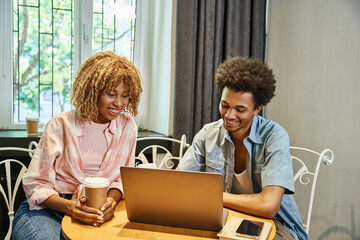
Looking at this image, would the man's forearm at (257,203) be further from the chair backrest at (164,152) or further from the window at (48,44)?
the window at (48,44)

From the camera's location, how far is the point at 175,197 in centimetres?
112

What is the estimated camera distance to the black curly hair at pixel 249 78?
1550mm

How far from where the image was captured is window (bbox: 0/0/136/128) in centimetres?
263

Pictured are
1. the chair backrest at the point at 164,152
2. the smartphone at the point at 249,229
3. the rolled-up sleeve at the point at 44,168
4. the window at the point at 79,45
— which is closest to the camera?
the smartphone at the point at 249,229

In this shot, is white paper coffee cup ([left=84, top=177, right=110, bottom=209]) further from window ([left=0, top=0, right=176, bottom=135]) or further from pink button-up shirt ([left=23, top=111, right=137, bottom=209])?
window ([left=0, top=0, right=176, bottom=135])

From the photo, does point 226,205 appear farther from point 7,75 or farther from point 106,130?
point 7,75

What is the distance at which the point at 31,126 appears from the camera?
2.42 m

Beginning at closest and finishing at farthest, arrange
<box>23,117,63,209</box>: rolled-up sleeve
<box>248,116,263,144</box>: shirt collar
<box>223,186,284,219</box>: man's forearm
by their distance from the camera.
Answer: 1. <box>223,186,284,219</box>: man's forearm
2. <box>23,117,63,209</box>: rolled-up sleeve
3. <box>248,116,263,144</box>: shirt collar

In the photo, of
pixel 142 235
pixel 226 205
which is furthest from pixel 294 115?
pixel 142 235

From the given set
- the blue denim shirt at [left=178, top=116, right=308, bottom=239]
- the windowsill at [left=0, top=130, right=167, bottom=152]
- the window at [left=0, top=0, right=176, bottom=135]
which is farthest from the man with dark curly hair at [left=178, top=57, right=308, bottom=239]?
the windowsill at [left=0, top=130, right=167, bottom=152]

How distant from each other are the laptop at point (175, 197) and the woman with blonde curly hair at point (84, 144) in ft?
0.99

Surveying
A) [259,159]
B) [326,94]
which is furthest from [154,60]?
[259,159]

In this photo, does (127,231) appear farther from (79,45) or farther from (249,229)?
(79,45)

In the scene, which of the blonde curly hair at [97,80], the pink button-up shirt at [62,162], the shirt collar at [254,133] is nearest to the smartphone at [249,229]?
the shirt collar at [254,133]
